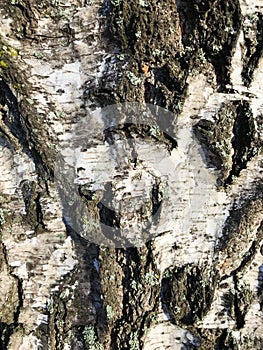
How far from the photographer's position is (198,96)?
1538mm

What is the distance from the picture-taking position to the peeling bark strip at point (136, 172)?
150cm

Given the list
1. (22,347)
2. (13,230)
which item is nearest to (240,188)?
(13,230)

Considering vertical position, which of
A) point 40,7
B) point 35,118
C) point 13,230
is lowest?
point 13,230

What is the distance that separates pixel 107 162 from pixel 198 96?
36 centimetres

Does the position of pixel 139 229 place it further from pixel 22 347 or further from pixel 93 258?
pixel 22 347

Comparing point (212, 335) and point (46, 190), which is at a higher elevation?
point (46, 190)

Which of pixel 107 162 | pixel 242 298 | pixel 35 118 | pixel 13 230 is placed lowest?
pixel 242 298

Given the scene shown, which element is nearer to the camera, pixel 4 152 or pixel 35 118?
pixel 35 118

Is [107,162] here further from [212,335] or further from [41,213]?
[212,335]

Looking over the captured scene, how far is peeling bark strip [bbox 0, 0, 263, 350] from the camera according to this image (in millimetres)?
1496

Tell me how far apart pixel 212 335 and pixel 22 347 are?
665 mm

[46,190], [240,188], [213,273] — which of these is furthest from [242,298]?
[46,190]

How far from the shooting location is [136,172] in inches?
61.9

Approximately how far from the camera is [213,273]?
64.3 inches
